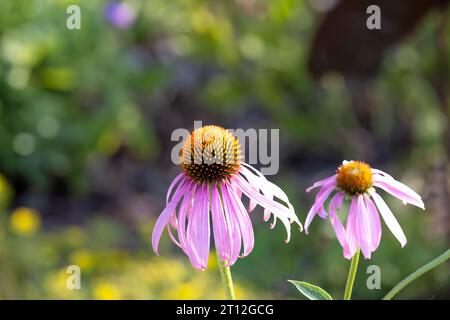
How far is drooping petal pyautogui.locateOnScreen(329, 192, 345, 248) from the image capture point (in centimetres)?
80

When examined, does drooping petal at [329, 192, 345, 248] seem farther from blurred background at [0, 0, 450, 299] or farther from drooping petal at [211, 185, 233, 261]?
blurred background at [0, 0, 450, 299]

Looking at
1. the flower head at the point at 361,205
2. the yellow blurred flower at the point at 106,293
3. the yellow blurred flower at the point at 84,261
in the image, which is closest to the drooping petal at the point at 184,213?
the flower head at the point at 361,205

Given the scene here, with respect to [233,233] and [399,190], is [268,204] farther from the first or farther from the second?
[399,190]

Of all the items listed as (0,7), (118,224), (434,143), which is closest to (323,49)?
(434,143)

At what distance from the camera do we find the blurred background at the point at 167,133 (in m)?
2.55

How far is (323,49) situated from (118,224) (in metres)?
1.41

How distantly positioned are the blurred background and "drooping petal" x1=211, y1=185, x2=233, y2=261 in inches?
59.0

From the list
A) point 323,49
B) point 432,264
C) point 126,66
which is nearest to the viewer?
point 432,264

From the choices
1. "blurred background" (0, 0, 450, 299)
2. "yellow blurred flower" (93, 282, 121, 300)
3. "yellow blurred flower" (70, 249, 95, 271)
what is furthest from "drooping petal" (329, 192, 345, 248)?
"yellow blurred flower" (70, 249, 95, 271)

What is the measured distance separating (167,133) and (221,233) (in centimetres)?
318

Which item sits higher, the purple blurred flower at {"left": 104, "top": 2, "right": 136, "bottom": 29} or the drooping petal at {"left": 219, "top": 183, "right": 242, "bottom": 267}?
the purple blurred flower at {"left": 104, "top": 2, "right": 136, "bottom": 29}

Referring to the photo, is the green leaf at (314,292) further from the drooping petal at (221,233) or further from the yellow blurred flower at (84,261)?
the yellow blurred flower at (84,261)

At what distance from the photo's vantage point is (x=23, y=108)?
3.24 m
